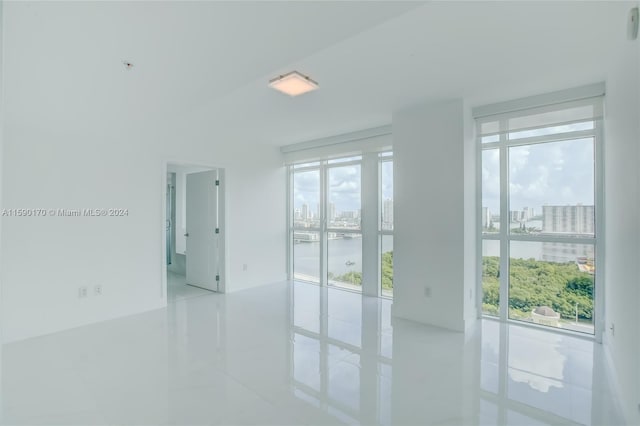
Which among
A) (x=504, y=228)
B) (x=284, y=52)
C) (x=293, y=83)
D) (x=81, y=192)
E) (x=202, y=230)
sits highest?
(x=293, y=83)

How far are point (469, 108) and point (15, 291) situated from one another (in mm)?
5065

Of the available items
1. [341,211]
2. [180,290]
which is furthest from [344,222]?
[180,290]

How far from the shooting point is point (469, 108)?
350 cm

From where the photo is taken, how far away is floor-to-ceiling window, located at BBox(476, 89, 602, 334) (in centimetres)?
322

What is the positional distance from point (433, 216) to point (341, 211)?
195 cm

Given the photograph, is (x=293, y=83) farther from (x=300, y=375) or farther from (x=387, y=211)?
(x=387, y=211)

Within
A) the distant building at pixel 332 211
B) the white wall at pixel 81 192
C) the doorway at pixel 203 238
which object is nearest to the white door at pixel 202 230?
the doorway at pixel 203 238

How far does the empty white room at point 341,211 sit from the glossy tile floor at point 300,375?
0.02 m

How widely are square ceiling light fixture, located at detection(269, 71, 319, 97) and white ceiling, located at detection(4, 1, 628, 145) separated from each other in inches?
3.5

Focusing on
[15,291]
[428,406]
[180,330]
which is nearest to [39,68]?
[15,291]

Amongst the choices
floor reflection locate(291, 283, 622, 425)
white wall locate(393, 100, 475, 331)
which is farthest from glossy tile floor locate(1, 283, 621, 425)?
white wall locate(393, 100, 475, 331)

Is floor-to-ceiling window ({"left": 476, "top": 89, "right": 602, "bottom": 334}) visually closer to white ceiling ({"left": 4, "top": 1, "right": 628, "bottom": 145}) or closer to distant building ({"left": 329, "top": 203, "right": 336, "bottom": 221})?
white ceiling ({"left": 4, "top": 1, "right": 628, "bottom": 145})

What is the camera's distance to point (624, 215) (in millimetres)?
2148

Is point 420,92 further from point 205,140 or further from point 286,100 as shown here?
point 205,140
